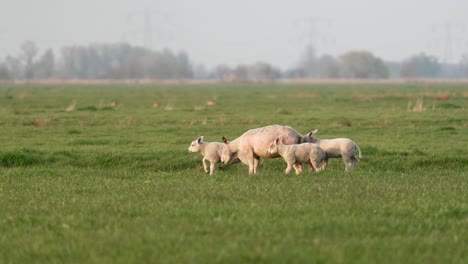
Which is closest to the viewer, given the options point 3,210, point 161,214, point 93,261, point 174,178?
point 93,261

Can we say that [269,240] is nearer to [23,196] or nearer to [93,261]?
[93,261]

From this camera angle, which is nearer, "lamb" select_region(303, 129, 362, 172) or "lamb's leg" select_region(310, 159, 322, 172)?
"lamb's leg" select_region(310, 159, 322, 172)

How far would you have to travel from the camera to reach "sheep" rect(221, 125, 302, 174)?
18828mm

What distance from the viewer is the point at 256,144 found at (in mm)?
19000

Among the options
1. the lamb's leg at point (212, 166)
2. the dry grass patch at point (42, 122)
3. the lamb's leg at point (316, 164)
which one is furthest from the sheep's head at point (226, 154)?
the dry grass patch at point (42, 122)

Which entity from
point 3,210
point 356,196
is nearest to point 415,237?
point 356,196

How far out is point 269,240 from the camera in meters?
10.2

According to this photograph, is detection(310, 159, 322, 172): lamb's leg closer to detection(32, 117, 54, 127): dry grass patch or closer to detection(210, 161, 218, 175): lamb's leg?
detection(210, 161, 218, 175): lamb's leg

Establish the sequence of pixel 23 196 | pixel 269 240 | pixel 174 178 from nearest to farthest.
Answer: pixel 269 240
pixel 23 196
pixel 174 178

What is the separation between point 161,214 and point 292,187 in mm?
3672

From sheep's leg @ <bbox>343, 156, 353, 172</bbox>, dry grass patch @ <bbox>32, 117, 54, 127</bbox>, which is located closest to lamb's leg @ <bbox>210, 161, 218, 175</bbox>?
sheep's leg @ <bbox>343, 156, 353, 172</bbox>

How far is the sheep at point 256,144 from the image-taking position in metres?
18.8

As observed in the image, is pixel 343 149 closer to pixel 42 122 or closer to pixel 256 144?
pixel 256 144

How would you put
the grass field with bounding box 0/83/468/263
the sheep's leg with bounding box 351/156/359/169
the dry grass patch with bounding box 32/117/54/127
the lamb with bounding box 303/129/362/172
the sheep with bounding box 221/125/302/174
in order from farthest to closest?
the dry grass patch with bounding box 32/117/54/127
the sheep's leg with bounding box 351/156/359/169
the sheep with bounding box 221/125/302/174
the lamb with bounding box 303/129/362/172
the grass field with bounding box 0/83/468/263
